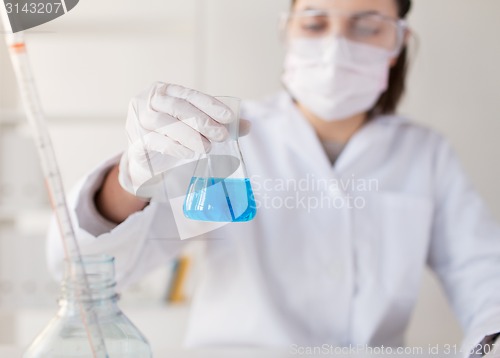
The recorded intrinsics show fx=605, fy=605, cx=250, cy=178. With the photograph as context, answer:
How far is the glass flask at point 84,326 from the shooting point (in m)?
0.65

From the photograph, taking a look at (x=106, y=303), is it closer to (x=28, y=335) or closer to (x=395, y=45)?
(x=395, y=45)

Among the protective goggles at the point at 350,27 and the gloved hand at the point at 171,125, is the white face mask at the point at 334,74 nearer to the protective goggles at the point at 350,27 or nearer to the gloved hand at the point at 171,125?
the protective goggles at the point at 350,27

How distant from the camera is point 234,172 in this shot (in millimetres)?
680

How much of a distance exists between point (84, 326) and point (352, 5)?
787mm

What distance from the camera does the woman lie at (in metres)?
1.14

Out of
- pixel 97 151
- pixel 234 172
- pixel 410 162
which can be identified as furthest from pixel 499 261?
pixel 97 151

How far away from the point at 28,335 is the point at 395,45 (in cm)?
138

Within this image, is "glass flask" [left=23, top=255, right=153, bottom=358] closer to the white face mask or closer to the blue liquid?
the blue liquid

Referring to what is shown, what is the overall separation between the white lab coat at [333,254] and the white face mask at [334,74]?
74mm

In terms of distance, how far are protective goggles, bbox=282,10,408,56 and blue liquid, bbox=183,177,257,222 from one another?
545 millimetres

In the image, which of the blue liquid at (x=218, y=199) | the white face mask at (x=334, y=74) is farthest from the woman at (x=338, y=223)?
the blue liquid at (x=218, y=199)

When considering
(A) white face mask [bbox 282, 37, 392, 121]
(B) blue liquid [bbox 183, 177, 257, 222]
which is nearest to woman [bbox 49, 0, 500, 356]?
(A) white face mask [bbox 282, 37, 392, 121]

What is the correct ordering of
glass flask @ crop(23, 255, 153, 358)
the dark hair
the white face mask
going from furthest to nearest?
the dark hair, the white face mask, glass flask @ crop(23, 255, 153, 358)

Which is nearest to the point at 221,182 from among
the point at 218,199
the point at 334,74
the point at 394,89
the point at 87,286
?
the point at 218,199
